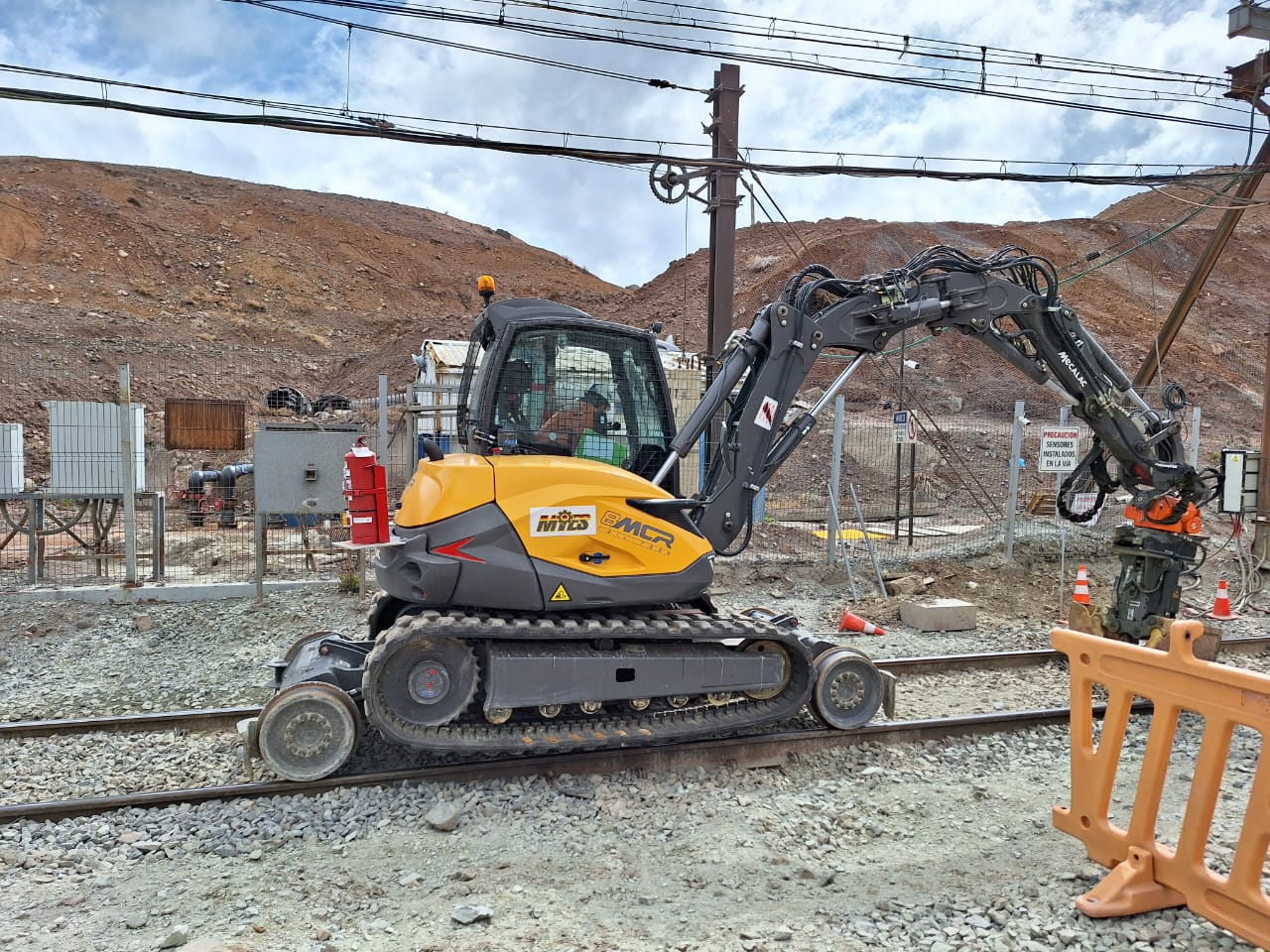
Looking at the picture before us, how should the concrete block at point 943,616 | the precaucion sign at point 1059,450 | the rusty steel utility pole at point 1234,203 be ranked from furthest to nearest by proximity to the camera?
1. the rusty steel utility pole at point 1234,203
2. the precaucion sign at point 1059,450
3. the concrete block at point 943,616

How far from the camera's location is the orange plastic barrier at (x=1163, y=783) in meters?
3.18

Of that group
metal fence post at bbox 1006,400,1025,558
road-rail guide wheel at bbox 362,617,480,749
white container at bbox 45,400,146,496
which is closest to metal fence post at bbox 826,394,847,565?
metal fence post at bbox 1006,400,1025,558

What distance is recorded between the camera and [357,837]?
428 centimetres

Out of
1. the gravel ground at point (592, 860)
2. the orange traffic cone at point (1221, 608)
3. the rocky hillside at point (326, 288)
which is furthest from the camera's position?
the rocky hillside at point (326, 288)

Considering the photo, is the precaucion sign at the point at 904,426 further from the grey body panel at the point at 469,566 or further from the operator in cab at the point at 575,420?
the grey body panel at the point at 469,566

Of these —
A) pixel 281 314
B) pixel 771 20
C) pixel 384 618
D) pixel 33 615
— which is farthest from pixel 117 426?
pixel 281 314

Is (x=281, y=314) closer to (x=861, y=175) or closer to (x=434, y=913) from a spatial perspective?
(x=861, y=175)

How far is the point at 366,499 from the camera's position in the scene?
532 cm

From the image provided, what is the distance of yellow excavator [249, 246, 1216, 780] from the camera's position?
4.71 m

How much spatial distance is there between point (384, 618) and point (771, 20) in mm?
8808

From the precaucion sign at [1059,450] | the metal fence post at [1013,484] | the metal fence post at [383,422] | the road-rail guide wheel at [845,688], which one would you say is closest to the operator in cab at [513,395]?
the road-rail guide wheel at [845,688]

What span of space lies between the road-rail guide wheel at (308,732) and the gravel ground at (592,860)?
0.60 feet

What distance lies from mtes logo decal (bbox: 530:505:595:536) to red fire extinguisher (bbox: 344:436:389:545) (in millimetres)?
1144

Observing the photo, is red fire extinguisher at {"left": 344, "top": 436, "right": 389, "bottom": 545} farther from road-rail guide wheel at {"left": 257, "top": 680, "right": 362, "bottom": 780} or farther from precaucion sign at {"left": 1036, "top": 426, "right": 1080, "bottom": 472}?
precaucion sign at {"left": 1036, "top": 426, "right": 1080, "bottom": 472}
